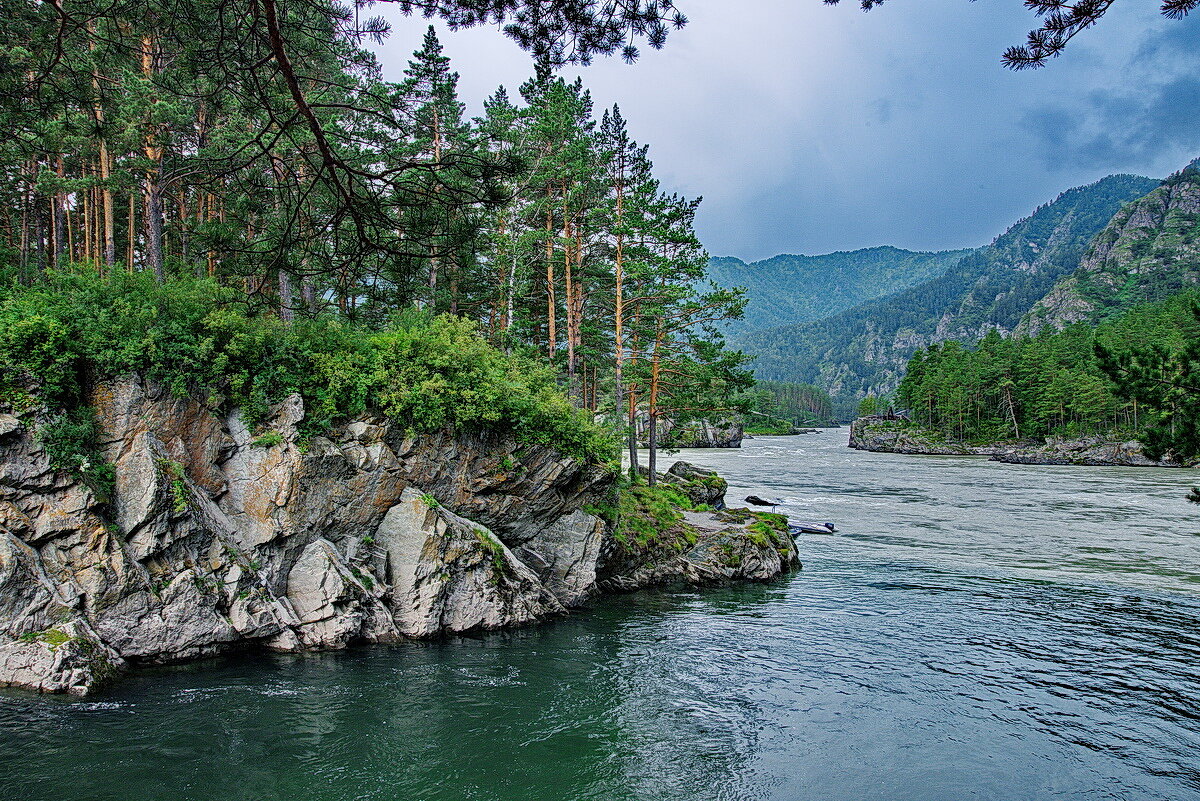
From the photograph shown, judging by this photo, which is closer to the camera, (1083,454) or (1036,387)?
(1083,454)

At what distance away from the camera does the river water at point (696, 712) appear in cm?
718

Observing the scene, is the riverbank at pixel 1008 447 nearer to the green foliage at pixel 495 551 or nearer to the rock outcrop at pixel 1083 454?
the rock outcrop at pixel 1083 454

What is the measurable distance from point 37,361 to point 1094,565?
27981mm

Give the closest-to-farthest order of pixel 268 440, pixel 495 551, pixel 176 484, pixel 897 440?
pixel 176 484
pixel 268 440
pixel 495 551
pixel 897 440

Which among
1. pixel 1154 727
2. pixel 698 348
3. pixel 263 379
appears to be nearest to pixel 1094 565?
pixel 1154 727

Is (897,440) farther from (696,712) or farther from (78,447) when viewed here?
(78,447)

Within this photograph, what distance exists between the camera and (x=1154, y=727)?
8.92 metres

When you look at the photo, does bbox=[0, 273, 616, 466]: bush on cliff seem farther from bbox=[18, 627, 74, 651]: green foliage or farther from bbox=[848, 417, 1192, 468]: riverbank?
bbox=[848, 417, 1192, 468]: riverbank

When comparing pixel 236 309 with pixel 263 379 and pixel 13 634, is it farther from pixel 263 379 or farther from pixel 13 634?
pixel 13 634

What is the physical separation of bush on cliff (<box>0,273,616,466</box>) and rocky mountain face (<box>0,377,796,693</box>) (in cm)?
37

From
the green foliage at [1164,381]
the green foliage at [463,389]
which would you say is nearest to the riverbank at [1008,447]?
the green foliage at [1164,381]

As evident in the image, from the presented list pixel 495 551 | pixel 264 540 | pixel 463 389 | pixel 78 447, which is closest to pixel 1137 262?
pixel 463 389

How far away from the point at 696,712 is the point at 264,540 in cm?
837

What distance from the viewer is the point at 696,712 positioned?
9.19 m
